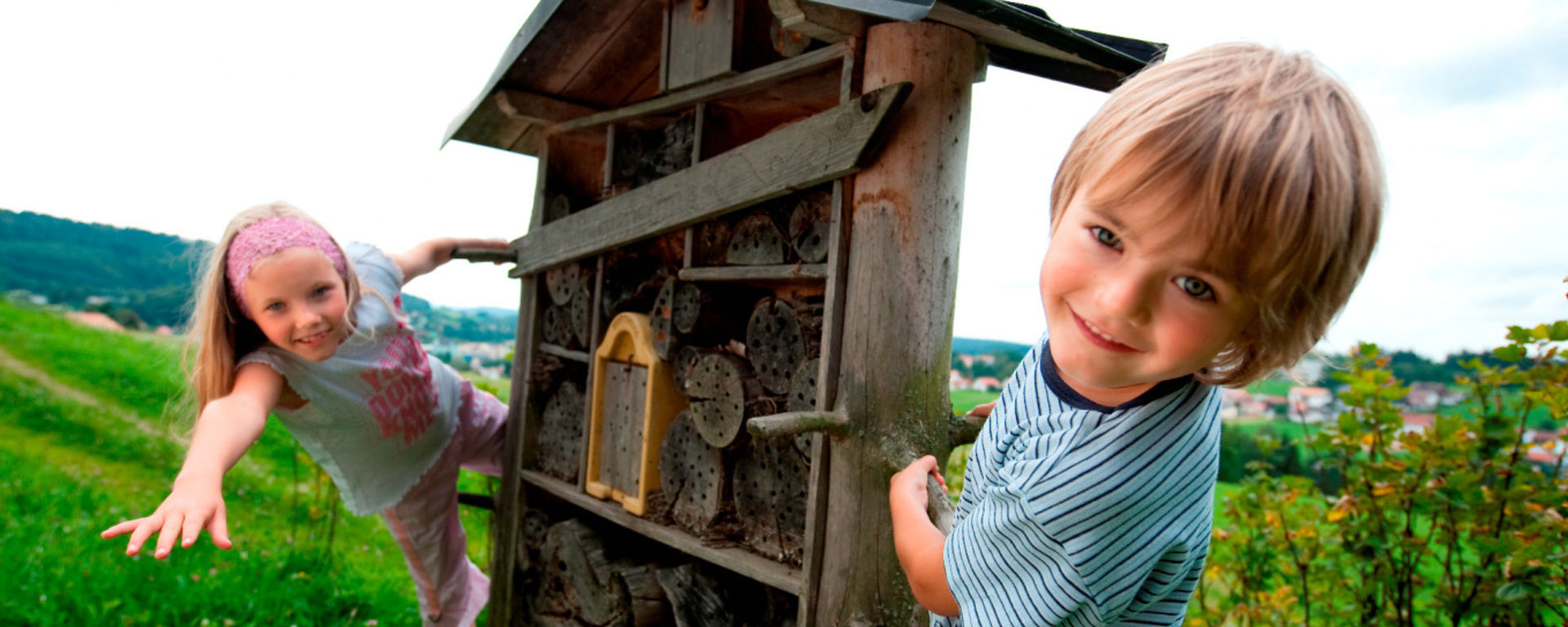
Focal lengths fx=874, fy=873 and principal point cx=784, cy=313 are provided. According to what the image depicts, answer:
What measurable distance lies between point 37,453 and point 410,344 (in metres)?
4.21

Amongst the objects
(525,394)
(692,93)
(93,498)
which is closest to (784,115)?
(692,93)

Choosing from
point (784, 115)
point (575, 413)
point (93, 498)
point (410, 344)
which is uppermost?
point (784, 115)

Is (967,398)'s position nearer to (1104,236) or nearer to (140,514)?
(1104,236)

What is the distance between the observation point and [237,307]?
2.61m

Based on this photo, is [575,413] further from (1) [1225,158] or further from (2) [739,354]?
(1) [1225,158]

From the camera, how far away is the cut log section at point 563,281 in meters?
3.23

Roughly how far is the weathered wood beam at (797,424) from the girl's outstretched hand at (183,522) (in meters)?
1.01

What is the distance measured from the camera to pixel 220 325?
2539 millimetres

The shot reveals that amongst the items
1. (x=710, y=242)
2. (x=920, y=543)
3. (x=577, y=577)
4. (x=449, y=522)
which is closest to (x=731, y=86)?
(x=710, y=242)

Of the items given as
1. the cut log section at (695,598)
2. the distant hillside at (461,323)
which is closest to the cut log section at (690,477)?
the cut log section at (695,598)

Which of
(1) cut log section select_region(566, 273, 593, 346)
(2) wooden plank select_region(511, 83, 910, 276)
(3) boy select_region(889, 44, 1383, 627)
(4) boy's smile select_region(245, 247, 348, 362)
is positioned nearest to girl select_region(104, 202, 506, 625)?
(4) boy's smile select_region(245, 247, 348, 362)

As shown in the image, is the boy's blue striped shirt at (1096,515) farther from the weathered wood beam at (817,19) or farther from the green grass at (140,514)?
the green grass at (140,514)

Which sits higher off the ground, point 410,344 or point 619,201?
point 619,201

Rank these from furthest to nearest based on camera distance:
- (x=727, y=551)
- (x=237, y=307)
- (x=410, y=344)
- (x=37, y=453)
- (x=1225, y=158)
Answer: (x=37, y=453) < (x=410, y=344) < (x=237, y=307) < (x=727, y=551) < (x=1225, y=158)
